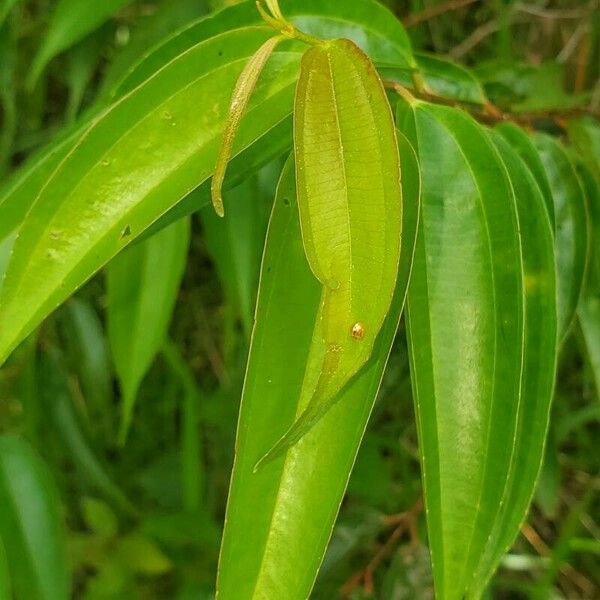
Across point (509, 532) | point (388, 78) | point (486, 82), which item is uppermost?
point (486, 82)

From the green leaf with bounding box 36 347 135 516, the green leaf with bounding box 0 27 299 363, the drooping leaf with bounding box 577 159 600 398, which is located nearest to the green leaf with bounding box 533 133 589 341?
the drooping leaf with bounding box 577 159 600 398

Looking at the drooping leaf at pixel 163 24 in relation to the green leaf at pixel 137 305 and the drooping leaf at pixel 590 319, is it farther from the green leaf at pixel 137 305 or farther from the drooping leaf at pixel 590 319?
the drooping leaf at pixel 590 319

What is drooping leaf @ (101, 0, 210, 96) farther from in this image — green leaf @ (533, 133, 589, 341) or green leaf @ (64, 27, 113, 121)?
green leaf @ (533, 133, 589, 341)

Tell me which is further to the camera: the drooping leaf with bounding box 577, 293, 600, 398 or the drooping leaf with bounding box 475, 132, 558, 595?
the drooping leaf with bounding box 577, 293, 600, 398

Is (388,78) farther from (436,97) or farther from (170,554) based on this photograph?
(170,554)

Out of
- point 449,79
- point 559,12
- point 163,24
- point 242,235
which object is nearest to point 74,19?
point 163,24

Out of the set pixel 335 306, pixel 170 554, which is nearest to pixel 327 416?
pixel 335 306
